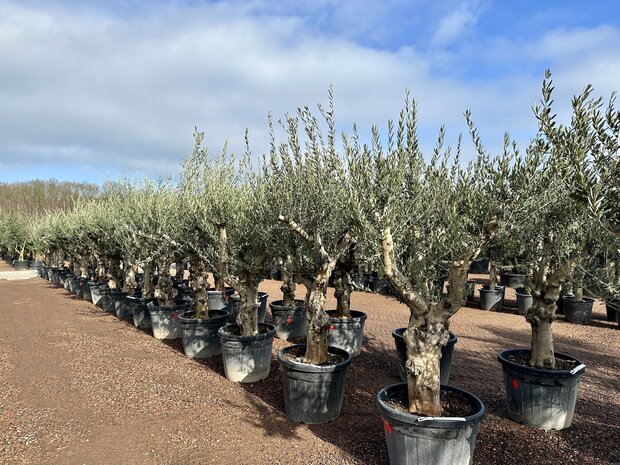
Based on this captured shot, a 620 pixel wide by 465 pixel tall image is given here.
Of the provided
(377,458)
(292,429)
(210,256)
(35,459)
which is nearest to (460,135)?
(377,458)

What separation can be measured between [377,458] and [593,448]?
2653 mm

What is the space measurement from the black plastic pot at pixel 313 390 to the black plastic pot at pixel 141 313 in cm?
702

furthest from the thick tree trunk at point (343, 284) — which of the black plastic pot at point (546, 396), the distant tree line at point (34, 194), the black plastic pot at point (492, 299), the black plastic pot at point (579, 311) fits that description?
the distant tree line at point (34, 194)

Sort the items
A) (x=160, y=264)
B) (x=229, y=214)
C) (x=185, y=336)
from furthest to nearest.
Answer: (x=160, y=264) → (x=185, y=336) → (x=229, y=214)

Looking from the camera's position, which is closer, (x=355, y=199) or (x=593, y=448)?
(x=355, y=199)

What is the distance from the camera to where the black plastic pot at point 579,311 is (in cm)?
1171

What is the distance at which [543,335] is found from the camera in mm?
5648

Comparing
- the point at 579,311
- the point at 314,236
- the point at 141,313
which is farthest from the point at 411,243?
the point at 579,311

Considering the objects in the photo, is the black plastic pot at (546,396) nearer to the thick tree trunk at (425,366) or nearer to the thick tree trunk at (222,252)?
the thick tree trunk at (425,366)

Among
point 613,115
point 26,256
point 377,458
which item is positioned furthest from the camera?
point 26,256

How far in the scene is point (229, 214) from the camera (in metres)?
7.60

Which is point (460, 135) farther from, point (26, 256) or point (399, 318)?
point (26, 256)

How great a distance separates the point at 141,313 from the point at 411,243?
885 centimetres

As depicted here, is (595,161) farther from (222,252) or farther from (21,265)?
(21,265)
